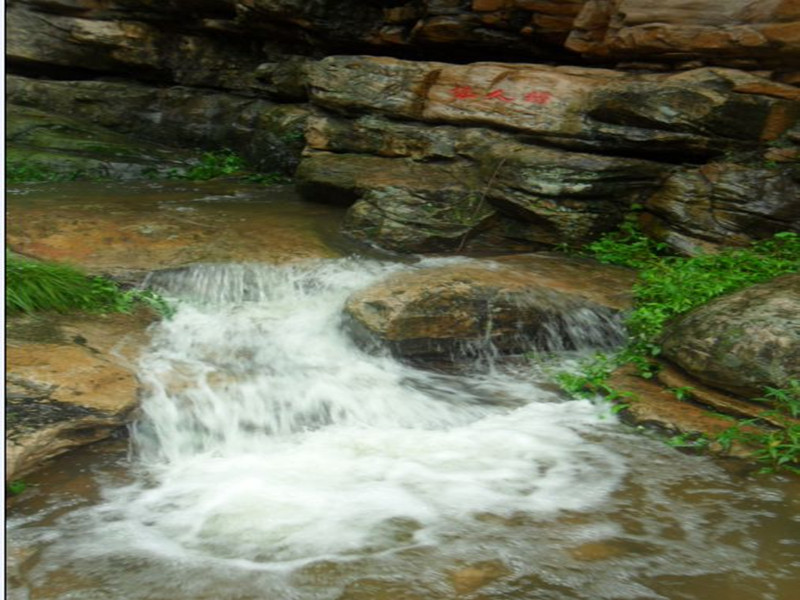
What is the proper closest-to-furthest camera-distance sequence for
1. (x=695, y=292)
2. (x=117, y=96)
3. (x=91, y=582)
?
(x=91, y=582) < (x=695, y=292) < (x=117, y=96)

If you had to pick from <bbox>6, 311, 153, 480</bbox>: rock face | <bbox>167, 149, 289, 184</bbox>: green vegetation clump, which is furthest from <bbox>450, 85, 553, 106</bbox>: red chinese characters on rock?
<bbox>6, 311, 153, 480</bbox>: rock face

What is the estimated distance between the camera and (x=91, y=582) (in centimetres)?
362

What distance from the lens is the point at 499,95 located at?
8.79 metres

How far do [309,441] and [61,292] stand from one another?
8.23 ft

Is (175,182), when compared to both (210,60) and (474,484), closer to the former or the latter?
(210,60)

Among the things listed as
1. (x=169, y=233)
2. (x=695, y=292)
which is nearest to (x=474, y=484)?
(x=695, y=292)

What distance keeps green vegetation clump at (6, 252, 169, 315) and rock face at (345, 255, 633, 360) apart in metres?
1.86

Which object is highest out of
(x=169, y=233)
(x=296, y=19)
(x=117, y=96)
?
(x=296, y=19)

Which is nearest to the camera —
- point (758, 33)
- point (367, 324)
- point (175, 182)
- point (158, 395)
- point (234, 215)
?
point (158, 395)

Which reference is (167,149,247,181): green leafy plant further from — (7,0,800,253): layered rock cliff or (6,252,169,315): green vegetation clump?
(6,252,169,315): green vegetation clump

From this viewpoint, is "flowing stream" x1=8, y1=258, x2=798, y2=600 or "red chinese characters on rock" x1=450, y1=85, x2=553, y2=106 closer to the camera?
"flowing stream" x1=8, y1=258, x2=798, y2=600

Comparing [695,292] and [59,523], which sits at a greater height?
[695,292]

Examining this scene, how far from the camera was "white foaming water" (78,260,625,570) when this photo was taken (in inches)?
162

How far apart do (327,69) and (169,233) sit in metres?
2.90
